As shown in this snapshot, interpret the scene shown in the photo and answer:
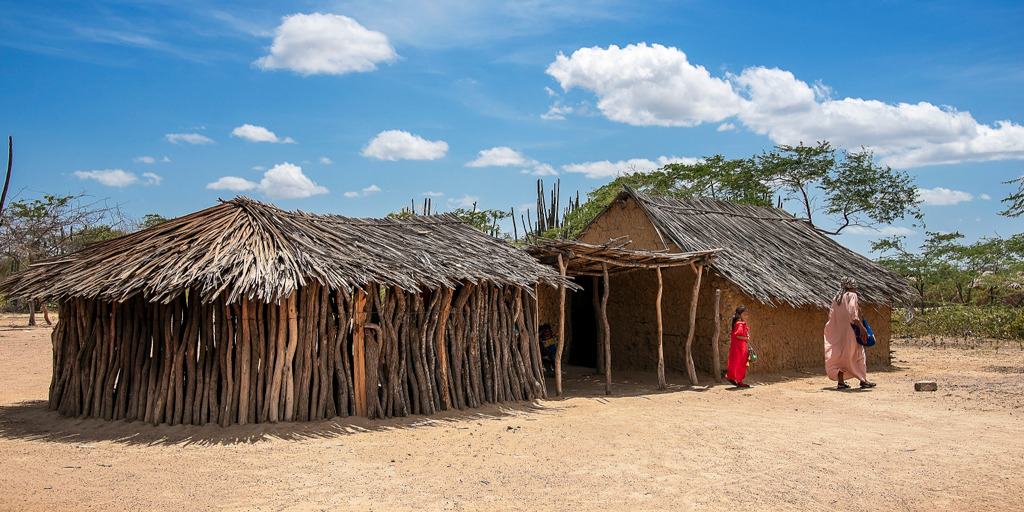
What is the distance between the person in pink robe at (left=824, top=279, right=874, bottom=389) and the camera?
1062 centimetres

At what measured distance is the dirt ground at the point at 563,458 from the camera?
17.5 feet

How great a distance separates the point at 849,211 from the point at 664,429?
1990cm

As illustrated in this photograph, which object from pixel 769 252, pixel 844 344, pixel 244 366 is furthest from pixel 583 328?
pixel 244 366

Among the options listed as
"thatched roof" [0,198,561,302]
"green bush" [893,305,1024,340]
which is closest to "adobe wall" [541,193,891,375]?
"thatched roof" [0,198,561,302]

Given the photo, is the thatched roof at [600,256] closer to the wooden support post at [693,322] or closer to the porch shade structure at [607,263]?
the porch shade structure at [607,263]

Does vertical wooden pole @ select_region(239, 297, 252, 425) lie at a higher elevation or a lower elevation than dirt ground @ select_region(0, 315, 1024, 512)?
higher

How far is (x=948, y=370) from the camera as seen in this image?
13.2 meters

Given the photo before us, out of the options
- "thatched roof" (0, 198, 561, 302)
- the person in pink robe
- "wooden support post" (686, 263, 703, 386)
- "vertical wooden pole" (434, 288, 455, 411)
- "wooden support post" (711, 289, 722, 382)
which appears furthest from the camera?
"wooden support post" (711, 289, 722, 382)

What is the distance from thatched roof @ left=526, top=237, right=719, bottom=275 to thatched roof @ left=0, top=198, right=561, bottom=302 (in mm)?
362

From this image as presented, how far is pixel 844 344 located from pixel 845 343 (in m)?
0.02

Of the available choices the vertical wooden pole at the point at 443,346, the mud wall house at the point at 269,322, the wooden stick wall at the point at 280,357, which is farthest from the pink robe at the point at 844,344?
the vertical wooden pole at the point at 443,346

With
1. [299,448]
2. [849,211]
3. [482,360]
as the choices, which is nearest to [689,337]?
[482,360]

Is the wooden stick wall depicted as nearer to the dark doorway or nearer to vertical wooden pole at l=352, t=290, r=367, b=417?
vertical wooden pole at l=352, t=290, r=367, b=417

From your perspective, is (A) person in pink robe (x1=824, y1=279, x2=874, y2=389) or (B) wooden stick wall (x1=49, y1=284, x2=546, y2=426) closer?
(B) wooden stick wall (x1=49, y1=284, x2=546, y2=426)
